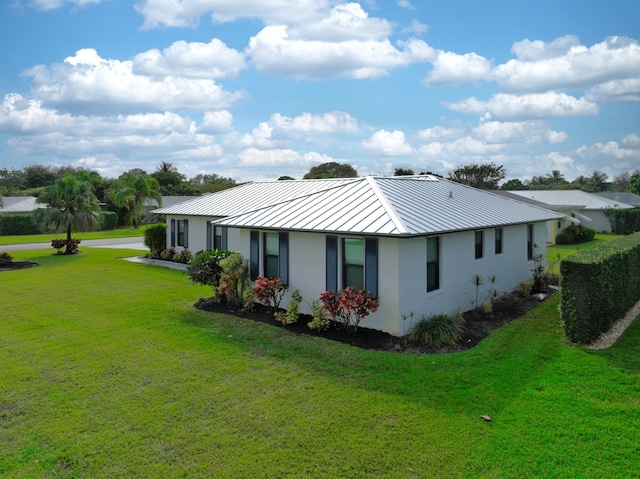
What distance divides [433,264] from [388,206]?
1796mm

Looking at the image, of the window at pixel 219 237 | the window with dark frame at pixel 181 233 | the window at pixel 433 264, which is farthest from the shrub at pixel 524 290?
the window with dark frame at pixel 181 233

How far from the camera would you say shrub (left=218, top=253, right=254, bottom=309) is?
12423mm

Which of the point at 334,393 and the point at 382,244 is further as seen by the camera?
the point at 382,244

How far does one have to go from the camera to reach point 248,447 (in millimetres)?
5688

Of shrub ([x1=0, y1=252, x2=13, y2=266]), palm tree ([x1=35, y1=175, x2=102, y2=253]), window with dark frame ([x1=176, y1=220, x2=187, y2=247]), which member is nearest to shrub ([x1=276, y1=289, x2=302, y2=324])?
window with dark frame ([x1=176, y1=220, x2=187, y2=247])

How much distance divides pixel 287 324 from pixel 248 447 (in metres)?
5.26

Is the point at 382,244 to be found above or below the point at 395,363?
above

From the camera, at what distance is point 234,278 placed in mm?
12461

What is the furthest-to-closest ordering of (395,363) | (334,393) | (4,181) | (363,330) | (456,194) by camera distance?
(4,181), (456,194), (363,330), (395,363), (334,393)

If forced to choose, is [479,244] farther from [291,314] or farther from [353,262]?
[291,314]

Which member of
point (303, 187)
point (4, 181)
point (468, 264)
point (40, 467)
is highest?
point (4, 181)

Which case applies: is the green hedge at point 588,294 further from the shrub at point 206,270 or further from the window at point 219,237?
the window at point 219,237

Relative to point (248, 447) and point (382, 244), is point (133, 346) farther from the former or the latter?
point (382, 244)

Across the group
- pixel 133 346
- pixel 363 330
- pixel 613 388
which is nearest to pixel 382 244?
pixel 363 330
